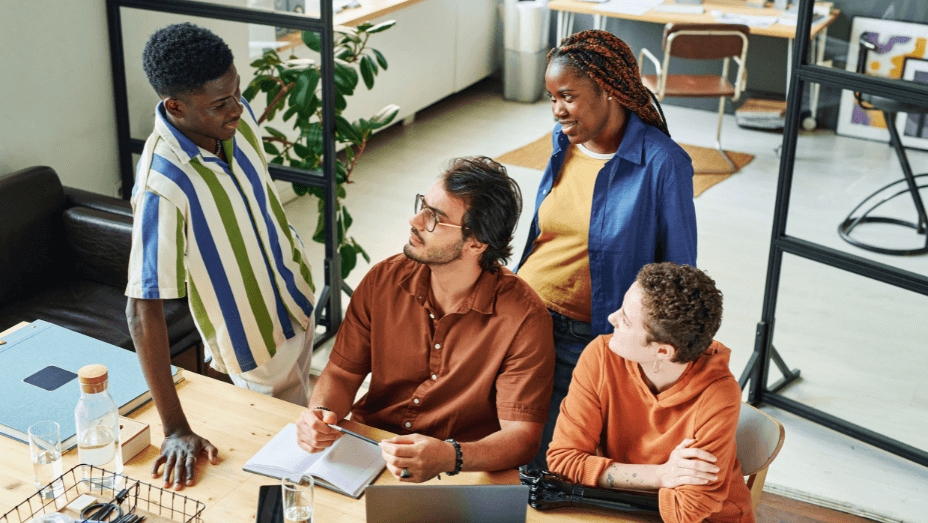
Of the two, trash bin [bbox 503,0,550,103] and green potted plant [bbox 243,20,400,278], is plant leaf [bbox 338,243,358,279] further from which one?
trash bin [bbox 503,0,550,103]

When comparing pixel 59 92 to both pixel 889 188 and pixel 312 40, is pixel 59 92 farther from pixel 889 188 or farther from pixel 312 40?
pixel 889 188

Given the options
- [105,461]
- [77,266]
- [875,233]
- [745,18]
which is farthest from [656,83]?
[105,461]

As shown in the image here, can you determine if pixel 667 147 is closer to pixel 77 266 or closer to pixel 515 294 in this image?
pixel 515 294

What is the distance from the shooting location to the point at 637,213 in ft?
7.13

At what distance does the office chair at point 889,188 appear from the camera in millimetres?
2787

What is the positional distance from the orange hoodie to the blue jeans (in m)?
0.39

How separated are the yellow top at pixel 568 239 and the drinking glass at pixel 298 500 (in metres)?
1.02

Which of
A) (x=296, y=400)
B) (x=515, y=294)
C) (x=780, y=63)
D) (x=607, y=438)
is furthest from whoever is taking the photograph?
(x=780, y=63)

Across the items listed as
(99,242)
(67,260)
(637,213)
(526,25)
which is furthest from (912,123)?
(526,25)

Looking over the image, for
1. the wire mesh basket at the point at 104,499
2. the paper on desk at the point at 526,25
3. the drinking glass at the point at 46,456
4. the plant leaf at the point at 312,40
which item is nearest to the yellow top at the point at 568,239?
the wire mesh basket at the point at 104,499

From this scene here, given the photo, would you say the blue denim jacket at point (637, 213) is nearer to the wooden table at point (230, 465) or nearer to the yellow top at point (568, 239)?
the yellow top at point (568, 239)

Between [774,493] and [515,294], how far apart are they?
1.45 meters

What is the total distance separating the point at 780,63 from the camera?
676 cm

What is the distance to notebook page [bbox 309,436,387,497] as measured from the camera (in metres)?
1.70
